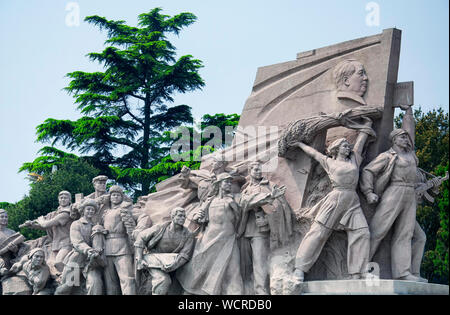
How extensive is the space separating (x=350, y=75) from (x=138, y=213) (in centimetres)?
402

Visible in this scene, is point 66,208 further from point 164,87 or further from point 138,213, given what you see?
point 164,87

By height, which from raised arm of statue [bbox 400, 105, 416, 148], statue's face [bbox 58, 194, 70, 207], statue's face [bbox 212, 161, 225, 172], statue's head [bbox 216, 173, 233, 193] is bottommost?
statue's face [bbox 58, 194, 70, 207]

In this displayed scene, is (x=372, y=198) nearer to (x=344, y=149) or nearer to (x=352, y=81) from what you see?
(x=344, y=149)

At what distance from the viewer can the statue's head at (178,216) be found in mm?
11633

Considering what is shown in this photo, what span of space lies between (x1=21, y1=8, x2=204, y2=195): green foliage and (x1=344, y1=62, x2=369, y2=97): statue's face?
10882 mm

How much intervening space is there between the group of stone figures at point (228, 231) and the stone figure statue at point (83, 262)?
0.02 m

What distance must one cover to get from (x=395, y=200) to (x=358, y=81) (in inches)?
75.9

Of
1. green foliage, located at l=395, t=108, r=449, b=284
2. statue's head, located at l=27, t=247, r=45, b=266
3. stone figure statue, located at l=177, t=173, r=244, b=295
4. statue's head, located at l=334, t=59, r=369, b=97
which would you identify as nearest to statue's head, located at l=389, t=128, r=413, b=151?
statue's head, located at l=334, t=59, r=369, b=97

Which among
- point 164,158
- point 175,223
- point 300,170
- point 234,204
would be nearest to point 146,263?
point 175,223

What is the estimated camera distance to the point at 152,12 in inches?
923

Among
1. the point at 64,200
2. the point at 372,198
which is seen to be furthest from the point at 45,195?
the point at 372,198

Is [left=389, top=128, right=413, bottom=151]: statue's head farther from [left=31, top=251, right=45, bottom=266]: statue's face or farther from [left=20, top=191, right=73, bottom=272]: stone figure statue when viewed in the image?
[left=31, top=251, right=45, bottom=266]: statue's face

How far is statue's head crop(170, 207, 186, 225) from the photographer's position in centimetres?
1163

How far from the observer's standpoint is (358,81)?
38.8ft
